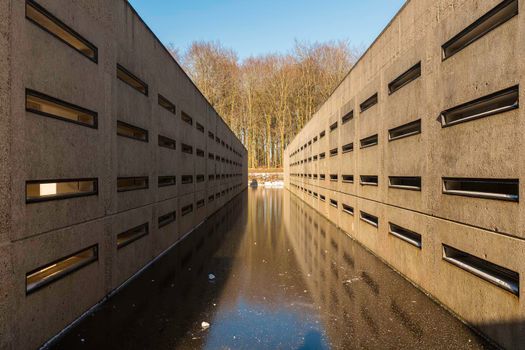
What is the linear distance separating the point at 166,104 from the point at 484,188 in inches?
361

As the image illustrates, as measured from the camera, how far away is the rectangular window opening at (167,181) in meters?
9.53

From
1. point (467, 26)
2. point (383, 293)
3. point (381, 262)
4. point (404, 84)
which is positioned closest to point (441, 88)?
point (467, 26)

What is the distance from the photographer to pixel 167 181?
33.5 ft

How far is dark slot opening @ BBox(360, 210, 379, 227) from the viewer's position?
9238mm

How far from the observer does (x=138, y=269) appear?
7285 mm

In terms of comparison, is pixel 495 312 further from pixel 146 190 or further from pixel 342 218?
pixel 342 218

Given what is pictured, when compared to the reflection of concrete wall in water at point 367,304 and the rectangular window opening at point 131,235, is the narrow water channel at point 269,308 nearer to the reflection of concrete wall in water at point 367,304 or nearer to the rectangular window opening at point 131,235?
the reflection of concrete wall in water at point 367,304

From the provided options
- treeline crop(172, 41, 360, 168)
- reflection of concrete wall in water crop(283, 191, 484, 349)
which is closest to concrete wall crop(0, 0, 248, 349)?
reflection of concrete wall in water crop(283, 191, 484, 349)

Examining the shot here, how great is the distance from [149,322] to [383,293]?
4.68 metres

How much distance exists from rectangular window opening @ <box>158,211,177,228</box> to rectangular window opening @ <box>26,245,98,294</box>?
3.66 metres

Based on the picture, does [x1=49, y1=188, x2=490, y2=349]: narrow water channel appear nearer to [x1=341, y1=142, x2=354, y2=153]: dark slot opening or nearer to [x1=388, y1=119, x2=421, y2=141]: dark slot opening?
[x1=388, y1=119, x2=421, y2=141]: dark slot opening

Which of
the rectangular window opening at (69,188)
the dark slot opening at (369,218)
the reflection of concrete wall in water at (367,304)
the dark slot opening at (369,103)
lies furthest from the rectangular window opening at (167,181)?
the dark slot opening at (369,103)

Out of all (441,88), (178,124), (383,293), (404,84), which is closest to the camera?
(441,88)

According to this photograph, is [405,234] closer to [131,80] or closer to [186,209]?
[131,80]
